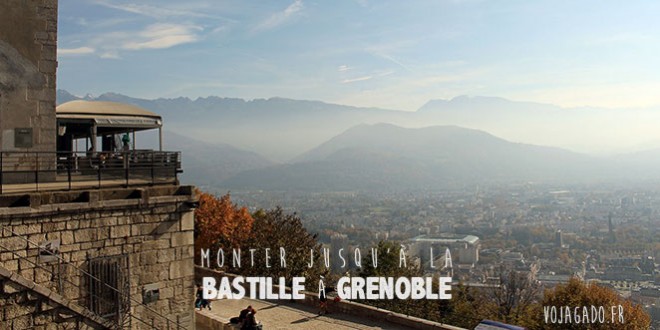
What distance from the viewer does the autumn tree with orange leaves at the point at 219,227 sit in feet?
114

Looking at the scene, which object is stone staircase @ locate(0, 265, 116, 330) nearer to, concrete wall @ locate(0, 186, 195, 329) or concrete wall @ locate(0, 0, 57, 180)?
concrete wall @ locate(0, 186, 195, 329)

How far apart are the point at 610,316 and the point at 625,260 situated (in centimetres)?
7130

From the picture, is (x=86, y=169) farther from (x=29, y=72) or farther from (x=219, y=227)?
(x=219, y=227)

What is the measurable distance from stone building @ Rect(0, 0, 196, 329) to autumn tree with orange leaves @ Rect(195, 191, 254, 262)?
21287mm

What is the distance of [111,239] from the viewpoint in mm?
11453

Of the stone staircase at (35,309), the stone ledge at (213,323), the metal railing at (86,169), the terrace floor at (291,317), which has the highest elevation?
the metal railing at (86,169)

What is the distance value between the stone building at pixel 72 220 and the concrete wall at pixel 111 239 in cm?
2

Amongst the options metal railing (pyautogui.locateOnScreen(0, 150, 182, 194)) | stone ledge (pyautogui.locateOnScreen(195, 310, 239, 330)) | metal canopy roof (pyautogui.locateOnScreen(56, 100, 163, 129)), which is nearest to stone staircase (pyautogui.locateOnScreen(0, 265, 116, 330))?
metal railing (pyautogui.locateOnScreen(0, 150, 182, 194))

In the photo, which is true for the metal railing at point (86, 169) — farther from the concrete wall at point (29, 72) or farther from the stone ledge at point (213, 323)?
the stone ledge at point (213, 323)

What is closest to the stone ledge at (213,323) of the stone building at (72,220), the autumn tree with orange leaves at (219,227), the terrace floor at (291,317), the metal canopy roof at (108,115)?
the terrace floor at (291,317)

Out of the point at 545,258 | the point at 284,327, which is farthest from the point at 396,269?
the point at 545,258

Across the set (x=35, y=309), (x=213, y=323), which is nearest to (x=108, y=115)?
(x=35, y=309)

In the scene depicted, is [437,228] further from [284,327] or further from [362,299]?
[284,327]

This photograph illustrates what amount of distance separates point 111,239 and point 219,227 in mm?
24928
